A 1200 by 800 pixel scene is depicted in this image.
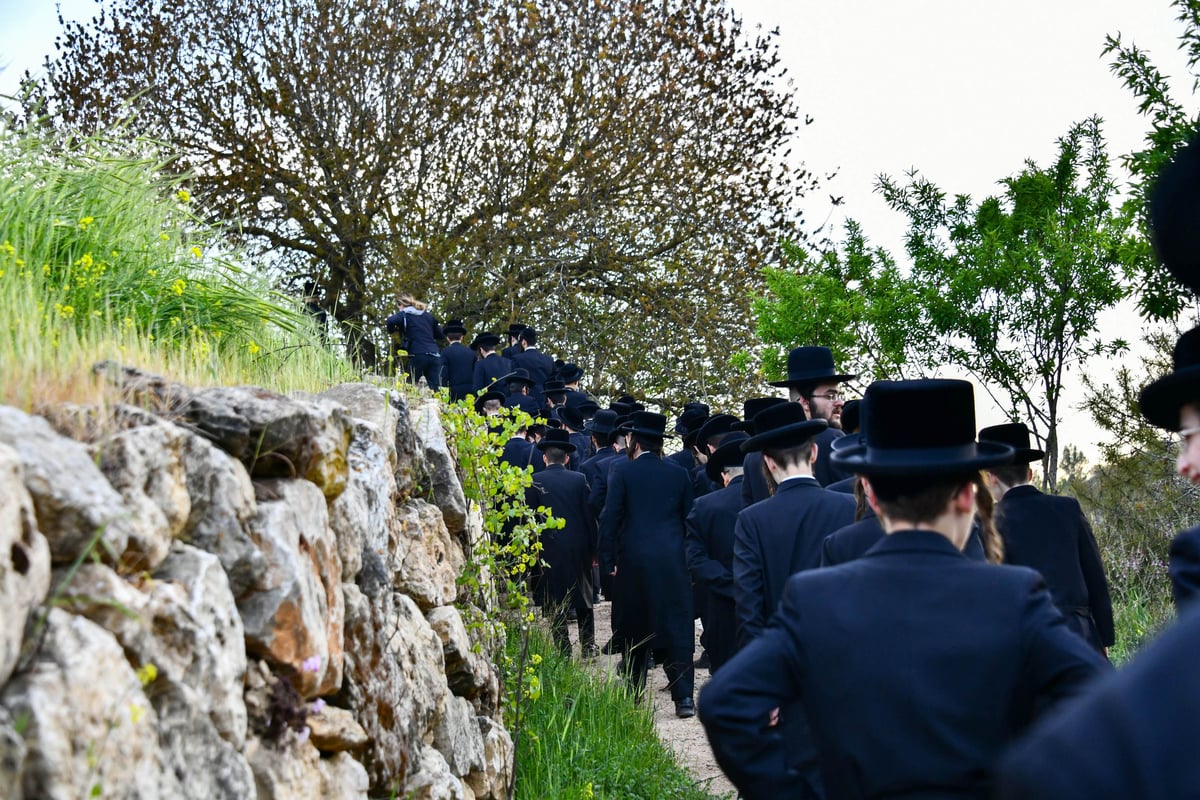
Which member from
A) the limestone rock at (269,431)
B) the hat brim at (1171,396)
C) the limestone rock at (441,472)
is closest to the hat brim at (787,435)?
the limestone rock at (441,472)

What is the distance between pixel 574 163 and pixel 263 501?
60.2 feet

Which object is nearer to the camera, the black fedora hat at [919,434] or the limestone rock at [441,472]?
the black fedora hat at [919,434]

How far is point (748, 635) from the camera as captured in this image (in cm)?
573

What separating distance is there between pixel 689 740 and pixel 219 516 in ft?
20.0

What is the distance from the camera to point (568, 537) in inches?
456

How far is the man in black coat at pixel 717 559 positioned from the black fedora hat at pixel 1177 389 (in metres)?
4.64

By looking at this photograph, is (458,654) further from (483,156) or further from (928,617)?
(483,156)

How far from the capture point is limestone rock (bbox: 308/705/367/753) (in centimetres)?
346

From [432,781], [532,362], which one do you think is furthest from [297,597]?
[532,362]

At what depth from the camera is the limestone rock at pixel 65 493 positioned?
2463 millimetres

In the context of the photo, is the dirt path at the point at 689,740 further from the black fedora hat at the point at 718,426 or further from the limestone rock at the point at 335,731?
the limestone rock at the point at 335,731

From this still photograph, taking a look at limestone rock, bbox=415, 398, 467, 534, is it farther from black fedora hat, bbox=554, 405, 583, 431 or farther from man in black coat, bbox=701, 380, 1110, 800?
black fedora hat, bbox=554, 405, 583, 431

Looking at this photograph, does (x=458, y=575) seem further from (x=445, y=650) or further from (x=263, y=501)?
(x=263, y=501)

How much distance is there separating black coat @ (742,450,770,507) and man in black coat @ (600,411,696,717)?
1933 millimetres
